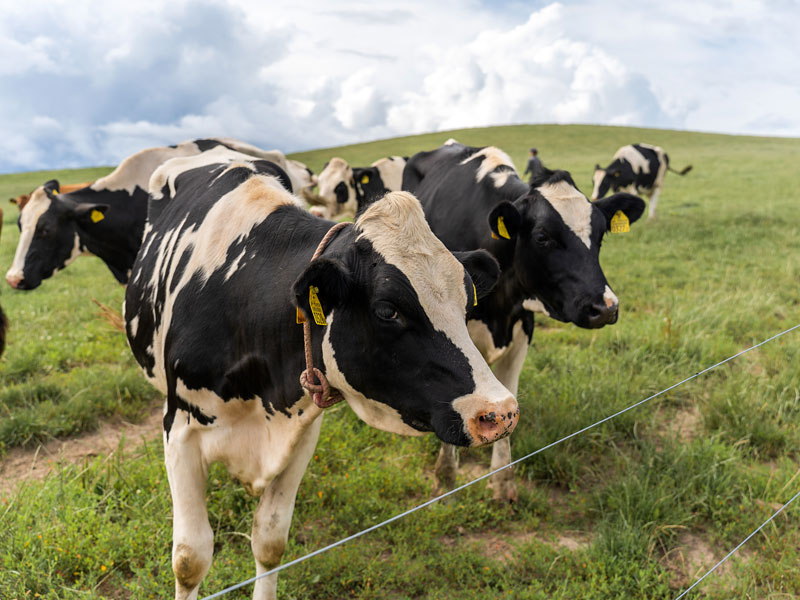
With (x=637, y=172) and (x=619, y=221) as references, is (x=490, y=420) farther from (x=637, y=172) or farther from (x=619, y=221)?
(x=637, y=172)

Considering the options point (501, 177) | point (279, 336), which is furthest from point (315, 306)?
point (501, 177)

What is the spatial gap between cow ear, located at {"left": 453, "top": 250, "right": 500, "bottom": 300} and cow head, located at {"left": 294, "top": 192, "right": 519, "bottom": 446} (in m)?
0.24

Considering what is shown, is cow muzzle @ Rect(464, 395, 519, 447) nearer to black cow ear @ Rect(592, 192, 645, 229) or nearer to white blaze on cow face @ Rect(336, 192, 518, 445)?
white blaze on cow face @ Rect(336, 192, 518, 445)

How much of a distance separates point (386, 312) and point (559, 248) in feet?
7.43

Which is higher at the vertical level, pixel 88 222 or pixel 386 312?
pixel 386 312

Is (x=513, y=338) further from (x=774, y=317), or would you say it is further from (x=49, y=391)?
(x=774, y=317)

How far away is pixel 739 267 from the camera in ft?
34.5

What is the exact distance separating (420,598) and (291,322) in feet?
5.99

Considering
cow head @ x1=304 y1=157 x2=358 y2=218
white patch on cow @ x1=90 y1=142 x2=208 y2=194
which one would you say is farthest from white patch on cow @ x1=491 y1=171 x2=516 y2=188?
cow head @ x1=304 y1=157 x2=358 y2=218

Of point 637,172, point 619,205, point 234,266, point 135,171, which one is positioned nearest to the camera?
point 234,266

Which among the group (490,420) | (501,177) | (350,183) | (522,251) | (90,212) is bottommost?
(350,183)

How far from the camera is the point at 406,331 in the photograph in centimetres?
204

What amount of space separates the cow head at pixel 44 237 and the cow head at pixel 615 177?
14708 mm

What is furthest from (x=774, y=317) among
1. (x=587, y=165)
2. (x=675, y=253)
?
(x=587, y=165)
